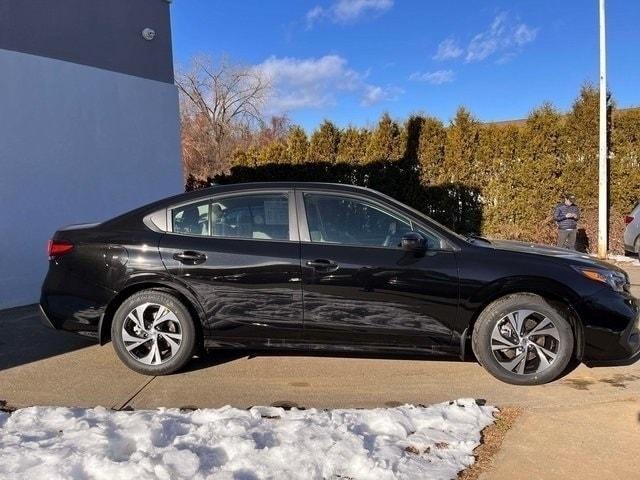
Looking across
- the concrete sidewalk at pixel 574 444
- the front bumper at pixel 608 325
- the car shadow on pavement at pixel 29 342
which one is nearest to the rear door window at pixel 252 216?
the car shadow on pavement at pixel 29 342

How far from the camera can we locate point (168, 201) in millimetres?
4746

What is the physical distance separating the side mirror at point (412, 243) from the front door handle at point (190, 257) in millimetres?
1623

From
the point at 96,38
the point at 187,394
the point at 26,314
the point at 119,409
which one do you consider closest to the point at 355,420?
the point at 187,394

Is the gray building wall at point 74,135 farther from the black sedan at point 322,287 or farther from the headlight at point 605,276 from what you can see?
the headlight at point 605,276

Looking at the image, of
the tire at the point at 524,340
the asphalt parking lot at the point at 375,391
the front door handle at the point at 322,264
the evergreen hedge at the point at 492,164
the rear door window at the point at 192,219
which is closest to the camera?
the asphalt parking lot at the point at 375,391

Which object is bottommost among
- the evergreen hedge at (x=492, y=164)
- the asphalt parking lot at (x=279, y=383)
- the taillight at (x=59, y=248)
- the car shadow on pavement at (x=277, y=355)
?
the asphalt parking lot at (x=279, y=383)

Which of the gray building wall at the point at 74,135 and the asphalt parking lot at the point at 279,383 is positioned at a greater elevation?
the gray building wall at the point at 74,135

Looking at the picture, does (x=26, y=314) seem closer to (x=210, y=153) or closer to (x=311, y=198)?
(x=311, y=198)

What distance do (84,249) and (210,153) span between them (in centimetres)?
3764

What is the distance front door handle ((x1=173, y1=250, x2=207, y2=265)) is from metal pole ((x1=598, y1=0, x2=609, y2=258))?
944 cm

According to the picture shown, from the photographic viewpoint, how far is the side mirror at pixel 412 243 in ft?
14.0

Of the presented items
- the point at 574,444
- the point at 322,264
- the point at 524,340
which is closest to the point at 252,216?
the point at 322,264

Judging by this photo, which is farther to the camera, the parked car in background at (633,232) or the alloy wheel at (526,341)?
the parked car in background at (633,232)

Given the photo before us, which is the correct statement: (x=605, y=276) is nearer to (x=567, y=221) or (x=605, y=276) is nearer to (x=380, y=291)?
(x=380, y=291)
